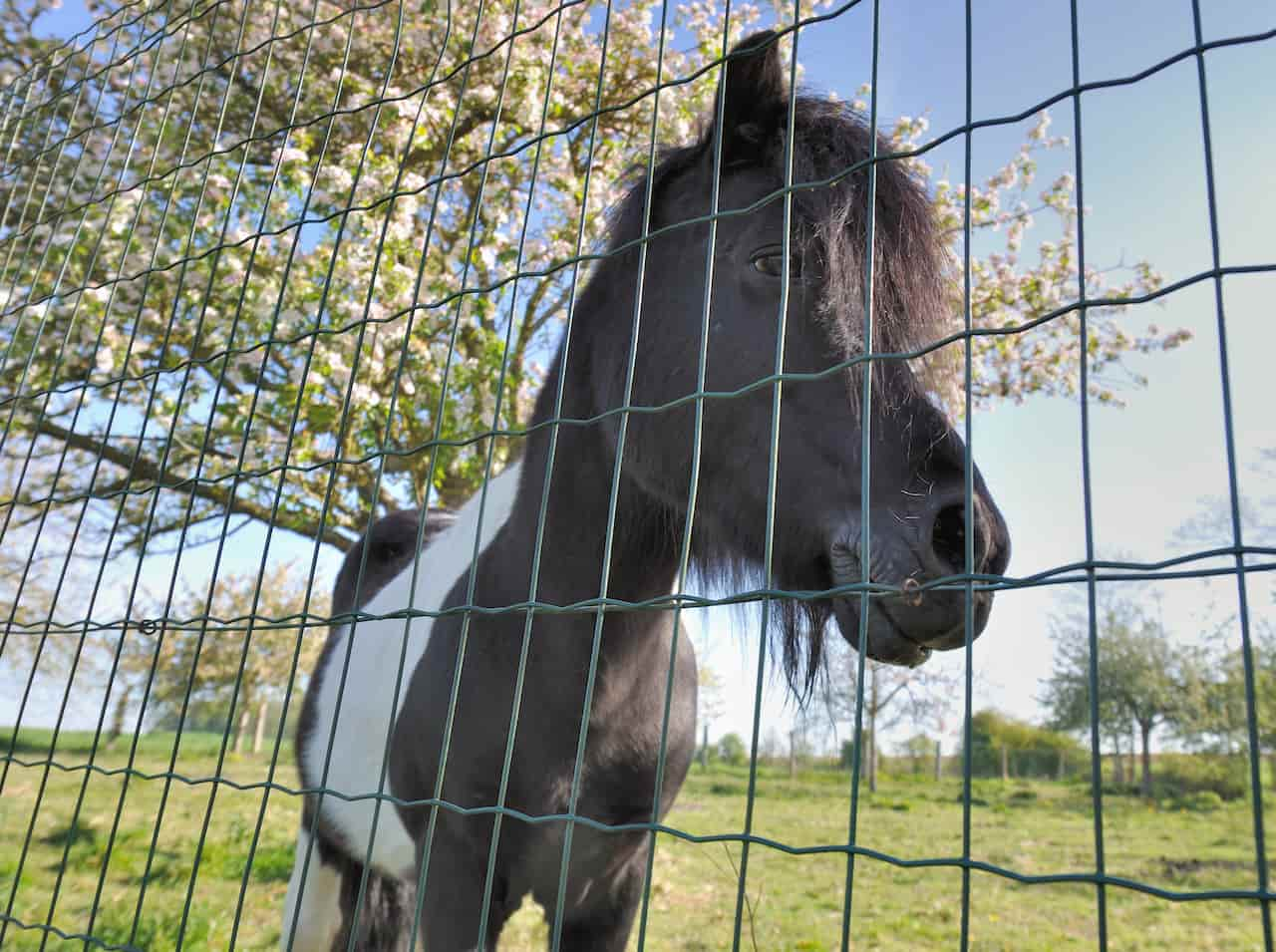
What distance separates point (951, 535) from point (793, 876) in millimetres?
5934

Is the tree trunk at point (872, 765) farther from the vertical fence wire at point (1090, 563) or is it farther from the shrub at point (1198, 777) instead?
the vertical fence wire at point (1090, 563)

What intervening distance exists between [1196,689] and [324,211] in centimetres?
817

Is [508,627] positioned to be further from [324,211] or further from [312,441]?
[324,211]

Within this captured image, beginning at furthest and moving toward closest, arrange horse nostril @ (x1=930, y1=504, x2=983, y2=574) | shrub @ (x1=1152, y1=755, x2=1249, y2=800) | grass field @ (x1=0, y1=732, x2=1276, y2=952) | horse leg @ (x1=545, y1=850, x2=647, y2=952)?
shrub @ (x1=1152, y1=755, x2=1249, y2=800) < grass field @ (x1=0, y1=732, x2=1276, y2=952) < horse leg @ (x1=545, y1=850, x2=647, y2=952) < horse nostril @ (x1=930, y1=504, x2=983, y2=574)

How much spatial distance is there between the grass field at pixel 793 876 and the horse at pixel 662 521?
559 mm

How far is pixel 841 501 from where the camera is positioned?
1380mm

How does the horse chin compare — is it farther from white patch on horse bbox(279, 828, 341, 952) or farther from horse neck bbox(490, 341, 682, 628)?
white patch on horse bbox(279, 828, 341, 952)

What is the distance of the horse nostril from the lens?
1.20 m

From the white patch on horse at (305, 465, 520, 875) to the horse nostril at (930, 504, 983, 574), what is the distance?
4.46ft

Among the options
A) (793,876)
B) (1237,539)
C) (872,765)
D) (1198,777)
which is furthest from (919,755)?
(1237,539)

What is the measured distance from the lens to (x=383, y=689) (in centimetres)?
279

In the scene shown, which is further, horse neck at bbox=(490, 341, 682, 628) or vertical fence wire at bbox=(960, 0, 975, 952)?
horse neck at bbox=(490, 341, 682, 628)

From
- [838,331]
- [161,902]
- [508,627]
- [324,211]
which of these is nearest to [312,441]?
[324,211]

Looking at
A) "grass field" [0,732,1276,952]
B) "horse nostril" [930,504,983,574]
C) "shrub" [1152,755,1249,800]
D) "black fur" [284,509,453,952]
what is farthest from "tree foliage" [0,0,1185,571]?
"shrub" [1152,755,1249,800]
